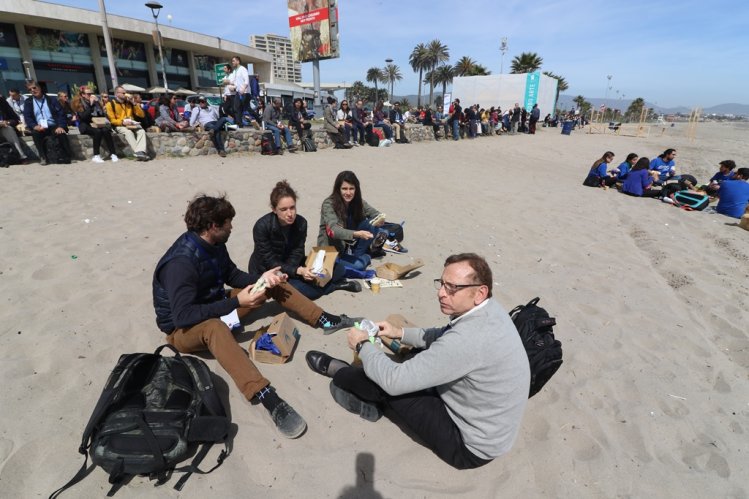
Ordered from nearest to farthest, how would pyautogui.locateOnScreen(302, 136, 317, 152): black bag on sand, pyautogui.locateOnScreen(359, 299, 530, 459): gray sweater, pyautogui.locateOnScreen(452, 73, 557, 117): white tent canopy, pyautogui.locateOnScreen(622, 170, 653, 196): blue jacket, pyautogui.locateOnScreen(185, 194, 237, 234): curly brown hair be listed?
pyautogui.locateOnScreen(359, 299, 530, 459): gray sweater < pyautogui.locateOnScreen(185, 194, 237, 234): curly brown hair < pyautogui.locateOnScreen(622, 170, 653, 196): blue jacket < pyautogui.locateOnScreen(302, 136, 317, 152): black bag on sand < pyautogui.locateOnScreen(452, 73, 557, 117): white tent canopy

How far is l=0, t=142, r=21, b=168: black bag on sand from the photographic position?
8.23 m

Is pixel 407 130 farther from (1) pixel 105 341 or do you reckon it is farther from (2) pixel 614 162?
(1) pixel 105 341

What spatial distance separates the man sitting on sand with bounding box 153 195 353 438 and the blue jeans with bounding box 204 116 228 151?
919 centimetres

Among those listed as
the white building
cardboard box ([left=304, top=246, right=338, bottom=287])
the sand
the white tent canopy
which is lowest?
the sand

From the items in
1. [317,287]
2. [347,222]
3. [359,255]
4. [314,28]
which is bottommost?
[317,287]

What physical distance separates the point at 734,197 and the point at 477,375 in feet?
32.7

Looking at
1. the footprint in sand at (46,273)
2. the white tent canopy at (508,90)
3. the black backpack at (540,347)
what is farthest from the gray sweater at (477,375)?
the white tent canopy at (508,90)

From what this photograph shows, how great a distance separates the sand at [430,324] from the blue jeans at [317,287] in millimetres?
209

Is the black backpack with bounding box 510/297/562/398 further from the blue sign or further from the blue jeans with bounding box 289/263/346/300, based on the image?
the blue sign

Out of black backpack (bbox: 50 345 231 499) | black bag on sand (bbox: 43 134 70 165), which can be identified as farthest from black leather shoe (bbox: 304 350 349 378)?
black bag on sand (bbox: 43 134 70 165)

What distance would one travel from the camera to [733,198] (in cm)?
832

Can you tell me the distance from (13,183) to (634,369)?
10215mm

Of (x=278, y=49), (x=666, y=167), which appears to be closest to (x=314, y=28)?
(x=666, y=167)

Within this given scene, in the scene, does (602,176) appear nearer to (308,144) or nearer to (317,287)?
(308,144)
